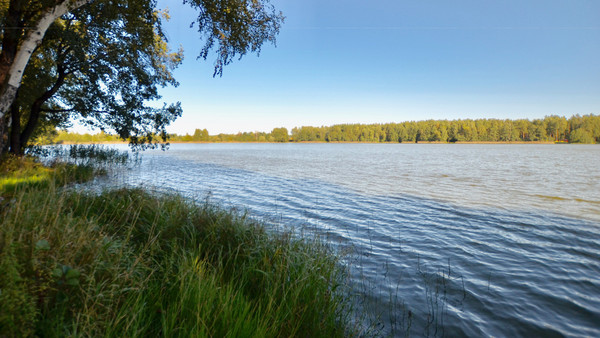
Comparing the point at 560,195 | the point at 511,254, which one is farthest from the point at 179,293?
the point at 560,195

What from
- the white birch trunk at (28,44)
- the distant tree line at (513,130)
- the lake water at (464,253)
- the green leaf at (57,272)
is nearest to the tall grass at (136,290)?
the green leaf at (57,272)

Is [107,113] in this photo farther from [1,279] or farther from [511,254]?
[511,254]

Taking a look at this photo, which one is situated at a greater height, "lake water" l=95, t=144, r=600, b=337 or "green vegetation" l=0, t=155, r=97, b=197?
"green vegetation" l=0, t=155, r=97, b=197

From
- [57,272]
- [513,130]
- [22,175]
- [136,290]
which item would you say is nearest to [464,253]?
[136,290]

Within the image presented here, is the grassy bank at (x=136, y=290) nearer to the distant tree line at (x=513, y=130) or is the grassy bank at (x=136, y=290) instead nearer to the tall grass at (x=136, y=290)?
the tall grass at (x=136, y=290)

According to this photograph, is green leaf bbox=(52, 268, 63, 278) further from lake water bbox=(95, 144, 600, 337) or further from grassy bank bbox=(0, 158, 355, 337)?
lake water bbox=(95, 144, 600, 337)

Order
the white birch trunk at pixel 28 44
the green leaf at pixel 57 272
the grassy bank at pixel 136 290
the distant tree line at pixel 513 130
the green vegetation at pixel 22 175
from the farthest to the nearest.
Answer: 1. the distant tree line at pixel 513 130
2. the green vegetation at pixel 22 175
3. the white birch trunk at pixel 28 44
4. the green leaf at pixel 57 272
5. the grassy bank at pixel 136 290

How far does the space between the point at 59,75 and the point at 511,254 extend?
74.5ft

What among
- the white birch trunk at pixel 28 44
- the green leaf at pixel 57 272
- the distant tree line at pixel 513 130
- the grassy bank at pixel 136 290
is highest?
the distant tree line at pixel 513 130

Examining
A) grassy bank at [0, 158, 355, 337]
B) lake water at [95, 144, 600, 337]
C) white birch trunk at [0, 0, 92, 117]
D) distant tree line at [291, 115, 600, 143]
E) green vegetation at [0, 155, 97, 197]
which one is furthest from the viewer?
distant tree line at [291, 115, 600, 143]

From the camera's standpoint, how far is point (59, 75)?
55.4 ft

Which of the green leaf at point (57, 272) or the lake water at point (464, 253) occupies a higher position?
the green leaf at point (57, 272)

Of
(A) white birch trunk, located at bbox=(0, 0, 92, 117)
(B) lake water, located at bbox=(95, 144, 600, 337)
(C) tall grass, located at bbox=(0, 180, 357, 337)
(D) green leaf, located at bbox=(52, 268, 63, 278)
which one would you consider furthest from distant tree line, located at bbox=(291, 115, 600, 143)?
(D) green leaf, located at bbox=(52, 268, 63, 278)

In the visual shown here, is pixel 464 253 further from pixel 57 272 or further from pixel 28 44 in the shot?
pixel 28 44
